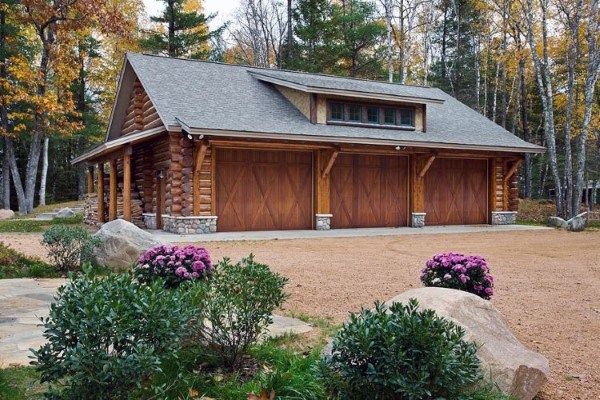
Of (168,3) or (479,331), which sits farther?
(168,3)

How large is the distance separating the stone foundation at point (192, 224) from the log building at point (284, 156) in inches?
1.2

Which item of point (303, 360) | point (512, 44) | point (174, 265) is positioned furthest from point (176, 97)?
point (512, 44)

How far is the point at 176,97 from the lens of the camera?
15922 mm

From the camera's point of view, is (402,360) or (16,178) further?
(16,178)

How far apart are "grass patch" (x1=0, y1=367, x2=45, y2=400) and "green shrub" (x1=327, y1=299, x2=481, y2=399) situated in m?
1.85

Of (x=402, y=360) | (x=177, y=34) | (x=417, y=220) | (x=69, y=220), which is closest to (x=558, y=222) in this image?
(x=417, y=220)

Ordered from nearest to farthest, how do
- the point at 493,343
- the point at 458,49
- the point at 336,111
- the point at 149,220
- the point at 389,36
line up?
the point at 493,343, the point at 149,220, the point at 336,111, the point at 389,36, the point at 458,49

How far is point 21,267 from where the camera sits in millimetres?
8422

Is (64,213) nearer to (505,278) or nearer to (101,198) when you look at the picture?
(101,198)

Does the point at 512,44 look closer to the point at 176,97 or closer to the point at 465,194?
the point at 465,194

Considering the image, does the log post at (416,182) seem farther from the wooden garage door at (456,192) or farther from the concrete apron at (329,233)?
the concrete apron at (329,233)

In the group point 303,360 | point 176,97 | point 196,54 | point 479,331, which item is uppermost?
point 196,54

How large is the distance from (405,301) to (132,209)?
49.7 feet

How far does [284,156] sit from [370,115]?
13.0 feet
